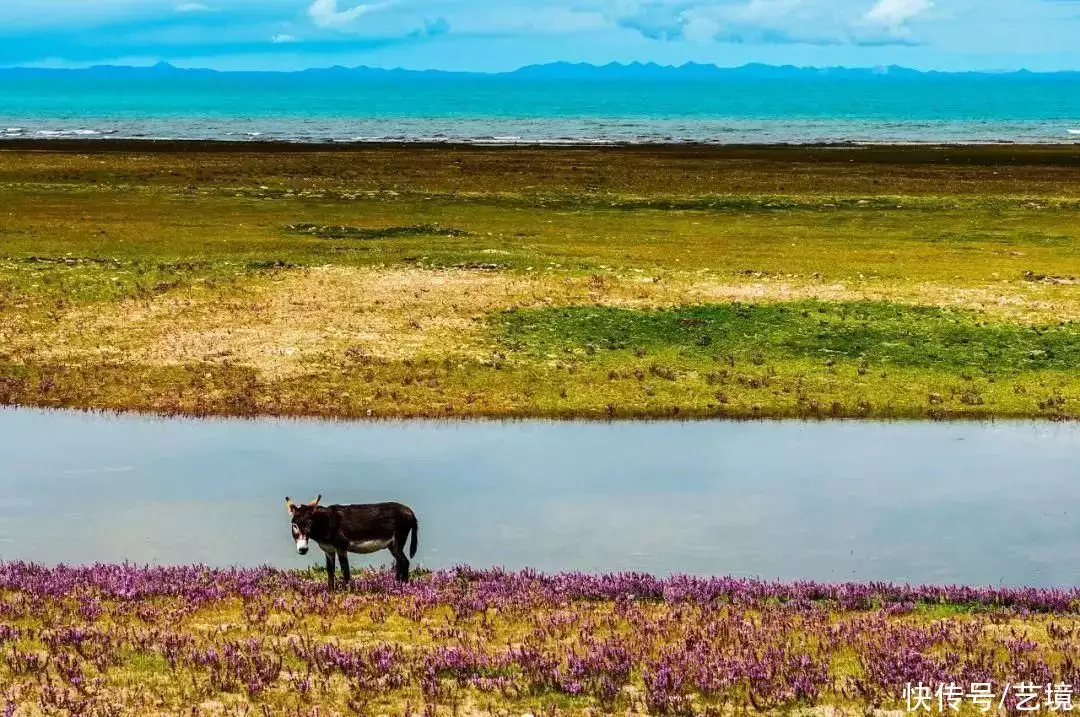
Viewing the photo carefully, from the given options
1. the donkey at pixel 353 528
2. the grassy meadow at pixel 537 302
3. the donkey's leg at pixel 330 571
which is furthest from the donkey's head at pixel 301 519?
the grassy meadow at pixel 537 302

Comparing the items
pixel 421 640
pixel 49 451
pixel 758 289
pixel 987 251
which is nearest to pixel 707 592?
pixel 421 640

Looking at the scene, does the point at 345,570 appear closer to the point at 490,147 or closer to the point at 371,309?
the point at 371,309

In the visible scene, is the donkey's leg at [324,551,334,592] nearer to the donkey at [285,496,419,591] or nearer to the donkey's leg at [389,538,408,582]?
the donkey at [285,496,419,591]

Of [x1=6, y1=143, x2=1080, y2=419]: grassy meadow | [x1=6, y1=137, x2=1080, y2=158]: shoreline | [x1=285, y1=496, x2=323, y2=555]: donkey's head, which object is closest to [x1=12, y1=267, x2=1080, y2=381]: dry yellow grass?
[x1=6, y1=143, x2=1080, y2=419]: grassy meadow

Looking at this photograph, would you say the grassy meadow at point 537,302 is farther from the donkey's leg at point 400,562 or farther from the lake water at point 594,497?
the donkey's leg at point 400,562

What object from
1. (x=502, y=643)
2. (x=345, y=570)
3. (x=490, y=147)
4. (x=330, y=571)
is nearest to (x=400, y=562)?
(x=345, y=570)

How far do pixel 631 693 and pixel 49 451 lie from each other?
67.8 feet

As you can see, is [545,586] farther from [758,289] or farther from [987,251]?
[987,251]

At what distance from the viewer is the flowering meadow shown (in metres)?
13.3

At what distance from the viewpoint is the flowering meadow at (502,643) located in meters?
13.3

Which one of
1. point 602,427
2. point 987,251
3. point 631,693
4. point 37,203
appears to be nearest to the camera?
point 631,693

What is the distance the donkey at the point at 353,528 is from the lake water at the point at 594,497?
3165mm

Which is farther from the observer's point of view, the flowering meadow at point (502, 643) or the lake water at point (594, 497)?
the lake water at point (594, 497)

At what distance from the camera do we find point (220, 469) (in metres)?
27.9
